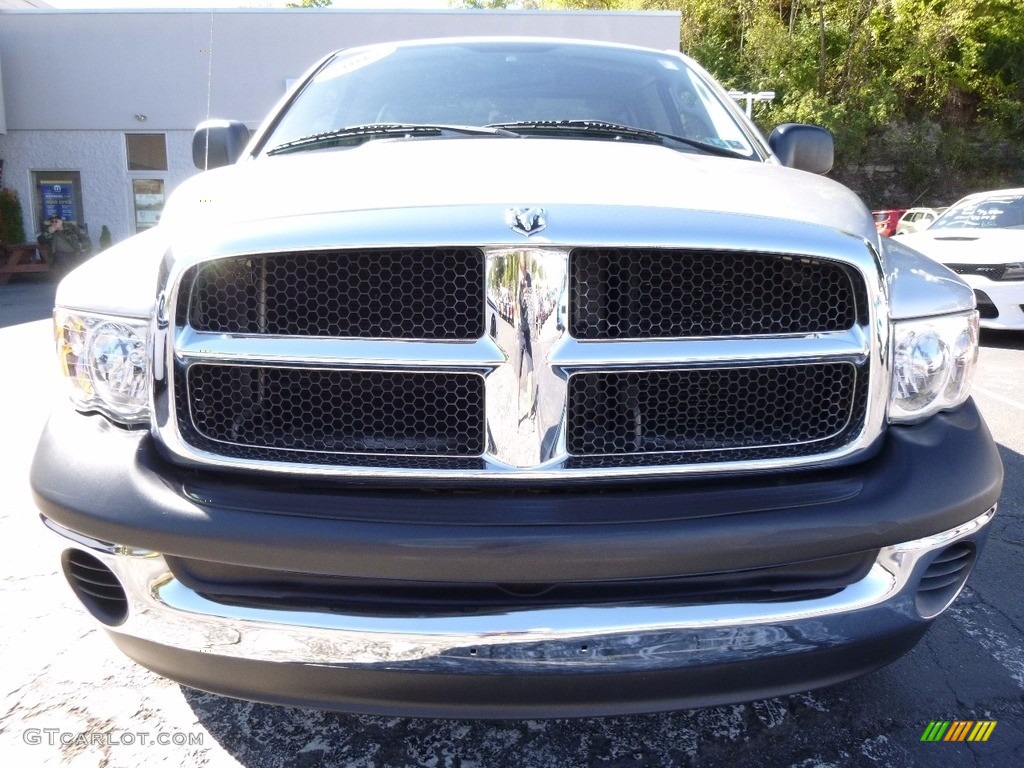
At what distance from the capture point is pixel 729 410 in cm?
164

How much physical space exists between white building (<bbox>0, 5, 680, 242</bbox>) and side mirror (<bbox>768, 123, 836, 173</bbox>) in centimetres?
1592

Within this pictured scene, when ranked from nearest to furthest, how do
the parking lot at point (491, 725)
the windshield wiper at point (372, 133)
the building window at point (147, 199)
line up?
the parking lot at point (491, 725)
the windshield wiper at point (372, 133)
the building window at point (147, 199)

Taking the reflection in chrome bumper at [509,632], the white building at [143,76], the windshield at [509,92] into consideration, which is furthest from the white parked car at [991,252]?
the white building at [143,76]

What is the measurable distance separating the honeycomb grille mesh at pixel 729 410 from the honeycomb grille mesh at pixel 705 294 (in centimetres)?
9

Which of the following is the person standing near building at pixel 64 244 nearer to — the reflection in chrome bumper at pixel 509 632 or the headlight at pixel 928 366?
the reflection in chrome bumper at pixel 509 632

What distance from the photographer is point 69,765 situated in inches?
74.3

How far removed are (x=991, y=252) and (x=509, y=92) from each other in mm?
6496

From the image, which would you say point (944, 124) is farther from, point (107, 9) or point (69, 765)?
point (69, 765)

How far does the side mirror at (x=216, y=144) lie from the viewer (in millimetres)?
2945

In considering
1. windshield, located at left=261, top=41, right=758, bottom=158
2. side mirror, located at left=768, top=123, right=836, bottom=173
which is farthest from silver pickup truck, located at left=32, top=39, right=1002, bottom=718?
side mirror, located at left=768, top=123, right=836, bottom=173

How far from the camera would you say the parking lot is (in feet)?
6.31

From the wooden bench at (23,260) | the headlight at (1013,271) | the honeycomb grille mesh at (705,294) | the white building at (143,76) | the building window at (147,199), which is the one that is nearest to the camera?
the honeycomb grille mesh at (705,294)

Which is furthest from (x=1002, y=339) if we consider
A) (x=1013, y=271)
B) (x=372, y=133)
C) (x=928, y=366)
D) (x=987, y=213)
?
(x=372, y=133)

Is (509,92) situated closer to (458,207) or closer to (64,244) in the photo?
(458,207)
